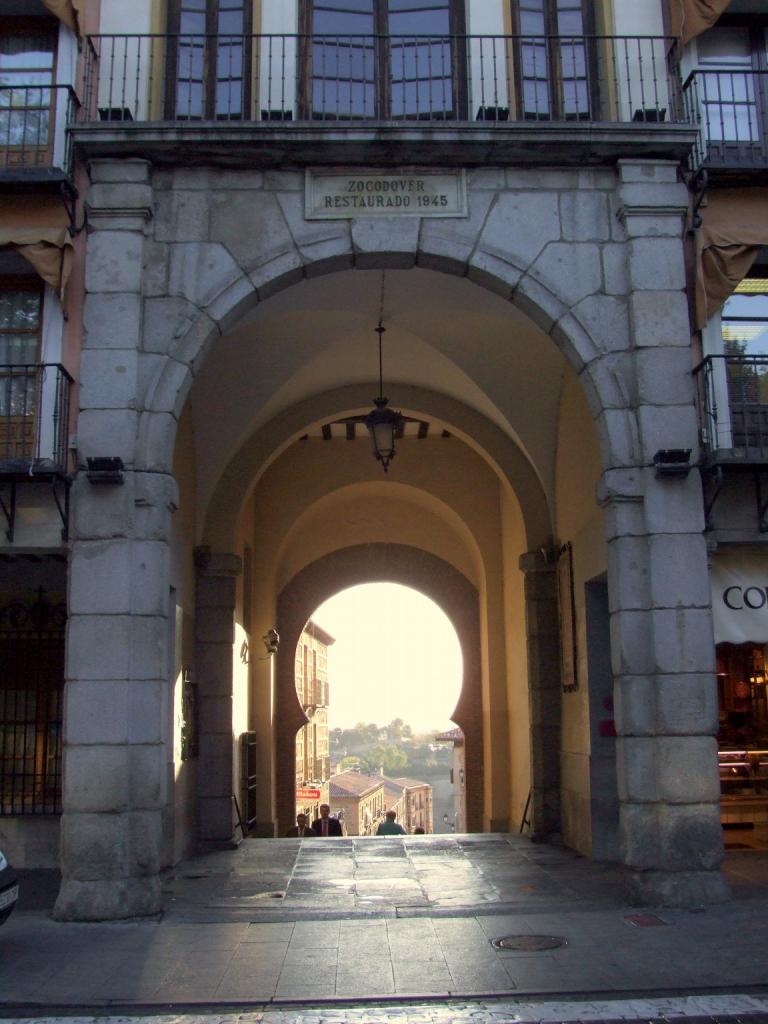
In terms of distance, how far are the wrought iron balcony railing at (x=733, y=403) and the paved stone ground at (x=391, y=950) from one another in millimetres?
4196

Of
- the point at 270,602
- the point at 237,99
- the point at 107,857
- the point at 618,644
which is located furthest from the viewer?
the point at 270,602

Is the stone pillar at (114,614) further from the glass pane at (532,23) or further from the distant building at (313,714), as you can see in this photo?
the distant building at (313,714)

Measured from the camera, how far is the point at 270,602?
19.4 m

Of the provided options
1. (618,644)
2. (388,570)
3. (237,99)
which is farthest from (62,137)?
(388,570)

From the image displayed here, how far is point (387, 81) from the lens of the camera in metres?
11.3

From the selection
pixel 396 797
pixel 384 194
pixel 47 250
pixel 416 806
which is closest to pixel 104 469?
pixel 47 250

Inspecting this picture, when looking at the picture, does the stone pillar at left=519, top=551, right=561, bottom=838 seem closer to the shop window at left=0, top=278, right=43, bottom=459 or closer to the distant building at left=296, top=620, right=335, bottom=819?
the shop window at left=0, top=278, right=43, bottom=459

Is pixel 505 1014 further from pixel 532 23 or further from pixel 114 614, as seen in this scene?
pixel 532 23

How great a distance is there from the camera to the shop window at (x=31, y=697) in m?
12.2

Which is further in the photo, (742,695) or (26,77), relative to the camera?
(742,695)

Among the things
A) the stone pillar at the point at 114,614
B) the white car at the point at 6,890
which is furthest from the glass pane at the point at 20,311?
the white car at the point at 6,890

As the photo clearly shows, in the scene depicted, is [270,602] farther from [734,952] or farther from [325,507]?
[734,952]

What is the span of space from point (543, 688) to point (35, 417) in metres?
7.71

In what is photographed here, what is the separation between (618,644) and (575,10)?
693cm
